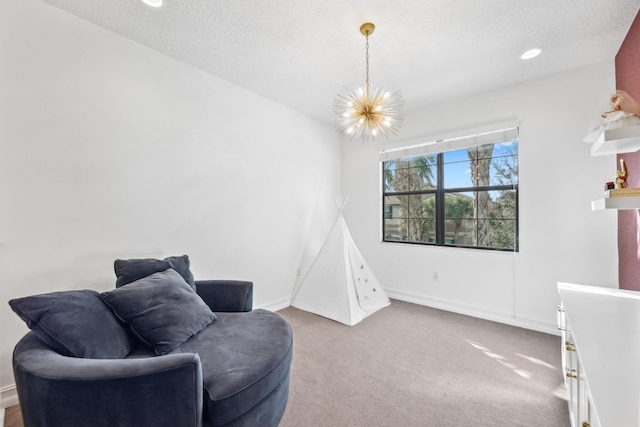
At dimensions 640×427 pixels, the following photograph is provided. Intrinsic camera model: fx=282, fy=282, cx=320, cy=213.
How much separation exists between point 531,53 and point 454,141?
1118mm

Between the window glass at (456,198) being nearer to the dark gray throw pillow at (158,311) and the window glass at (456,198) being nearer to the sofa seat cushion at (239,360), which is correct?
the sofa seat cushion at (239,360)

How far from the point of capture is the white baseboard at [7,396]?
5.60 feet

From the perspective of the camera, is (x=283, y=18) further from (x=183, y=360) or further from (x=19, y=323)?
(x=19, y=323)

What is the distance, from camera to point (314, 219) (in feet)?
13.2

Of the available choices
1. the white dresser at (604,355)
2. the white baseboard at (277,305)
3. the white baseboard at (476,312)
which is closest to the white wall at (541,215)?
the white baseboard at (476,312)

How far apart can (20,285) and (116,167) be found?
3.13 ft

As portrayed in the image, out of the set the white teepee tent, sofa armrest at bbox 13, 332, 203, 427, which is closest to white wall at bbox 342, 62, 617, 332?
the white teepee tent

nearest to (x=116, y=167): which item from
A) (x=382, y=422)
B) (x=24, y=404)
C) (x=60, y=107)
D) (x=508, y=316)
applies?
(x=60, y=107)

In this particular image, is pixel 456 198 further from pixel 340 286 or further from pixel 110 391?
pixel 110 391

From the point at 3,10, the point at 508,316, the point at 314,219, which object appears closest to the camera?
the point at 3,10

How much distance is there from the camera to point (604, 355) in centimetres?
105

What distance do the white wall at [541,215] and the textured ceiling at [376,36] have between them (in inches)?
10.1

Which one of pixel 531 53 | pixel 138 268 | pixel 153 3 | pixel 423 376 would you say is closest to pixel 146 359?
pixel 138 268

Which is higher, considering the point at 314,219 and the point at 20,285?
the point at 314,219
